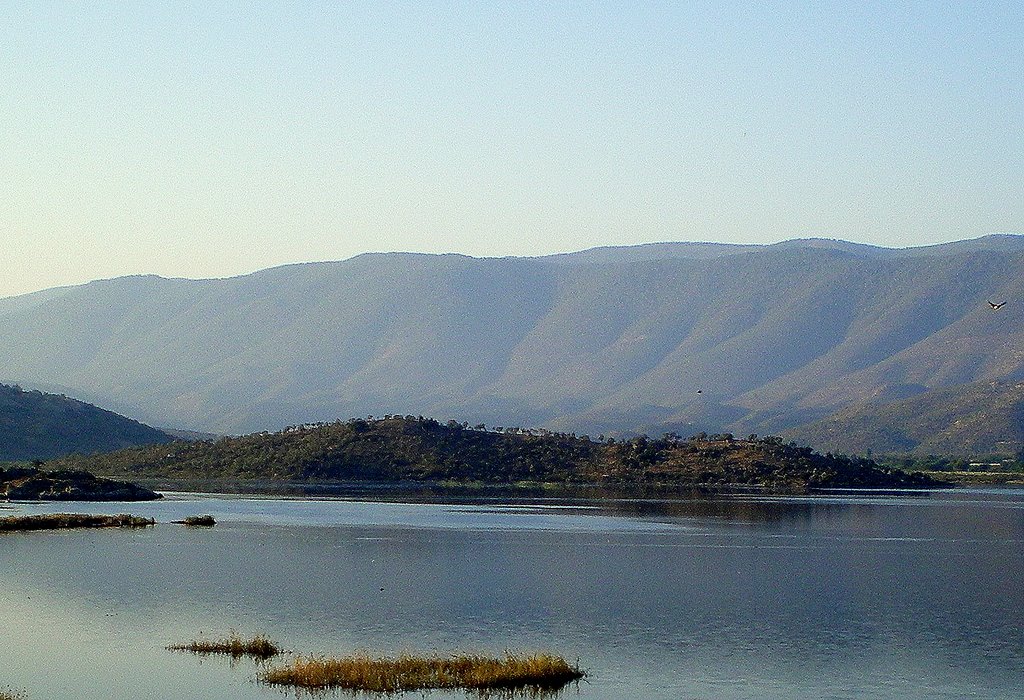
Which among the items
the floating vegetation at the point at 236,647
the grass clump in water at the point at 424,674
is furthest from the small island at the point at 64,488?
the grass clump in water at the point at 424,674

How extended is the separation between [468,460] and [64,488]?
5483 centimetres

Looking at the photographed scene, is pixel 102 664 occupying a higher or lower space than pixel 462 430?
lower

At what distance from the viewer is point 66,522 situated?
279 ft

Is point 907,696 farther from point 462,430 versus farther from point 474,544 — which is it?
point 462,430

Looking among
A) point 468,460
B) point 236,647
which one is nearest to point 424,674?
point 236,647

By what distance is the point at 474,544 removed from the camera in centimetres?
7769

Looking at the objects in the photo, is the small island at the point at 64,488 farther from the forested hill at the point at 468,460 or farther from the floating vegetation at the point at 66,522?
the forested hill at the point at 468,460

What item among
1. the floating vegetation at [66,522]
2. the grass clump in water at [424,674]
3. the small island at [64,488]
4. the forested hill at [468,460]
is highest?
the forested hill at [468,460]

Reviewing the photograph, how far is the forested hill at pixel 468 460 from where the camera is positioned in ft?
526

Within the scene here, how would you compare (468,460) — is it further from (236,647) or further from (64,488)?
(236,647)

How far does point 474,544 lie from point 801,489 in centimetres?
8097

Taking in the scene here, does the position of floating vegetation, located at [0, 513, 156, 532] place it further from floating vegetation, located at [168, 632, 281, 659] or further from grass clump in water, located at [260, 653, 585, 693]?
grass clump in water, located at [260, 653, 585, 693]

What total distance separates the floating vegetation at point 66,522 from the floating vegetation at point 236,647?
41.4 meters

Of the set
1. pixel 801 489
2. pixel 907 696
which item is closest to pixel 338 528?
pixel 907 696
